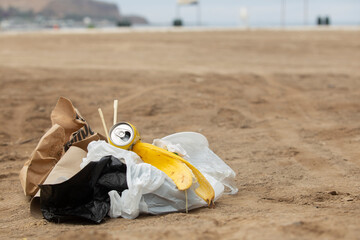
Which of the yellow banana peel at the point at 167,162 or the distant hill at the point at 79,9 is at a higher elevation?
the distant hill at the point at 79,9

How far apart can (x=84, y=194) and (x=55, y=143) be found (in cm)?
89

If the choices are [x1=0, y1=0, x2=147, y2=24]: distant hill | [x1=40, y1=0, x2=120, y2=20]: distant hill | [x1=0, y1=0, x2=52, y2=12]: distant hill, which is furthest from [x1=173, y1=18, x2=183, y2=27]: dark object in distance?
[x1=0, y1=0, x2=52, y2=12]: distant hill

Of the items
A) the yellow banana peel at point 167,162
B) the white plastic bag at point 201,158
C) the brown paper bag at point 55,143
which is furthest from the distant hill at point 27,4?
the yellow banana peel at point 167,162

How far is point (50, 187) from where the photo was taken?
3828 millimetres

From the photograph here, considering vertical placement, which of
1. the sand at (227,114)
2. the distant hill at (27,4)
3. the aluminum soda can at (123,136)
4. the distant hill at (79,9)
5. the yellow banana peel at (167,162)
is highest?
the distant hill at (27,4)

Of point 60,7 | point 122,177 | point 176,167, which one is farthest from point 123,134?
point 60,7

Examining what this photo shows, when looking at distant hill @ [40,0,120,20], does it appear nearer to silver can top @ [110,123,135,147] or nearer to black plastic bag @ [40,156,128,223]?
silver can top @ [110,123,135,147]

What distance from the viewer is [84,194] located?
3891mm

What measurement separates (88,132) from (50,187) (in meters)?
1.12

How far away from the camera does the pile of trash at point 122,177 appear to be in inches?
152

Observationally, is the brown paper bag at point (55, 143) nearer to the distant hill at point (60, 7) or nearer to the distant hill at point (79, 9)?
the distant hill at point (79, 9)

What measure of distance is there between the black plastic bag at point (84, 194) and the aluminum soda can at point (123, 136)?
0.87 feet

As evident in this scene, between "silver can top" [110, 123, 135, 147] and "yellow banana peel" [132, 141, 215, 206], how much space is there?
104mm

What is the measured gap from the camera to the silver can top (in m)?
4.25
